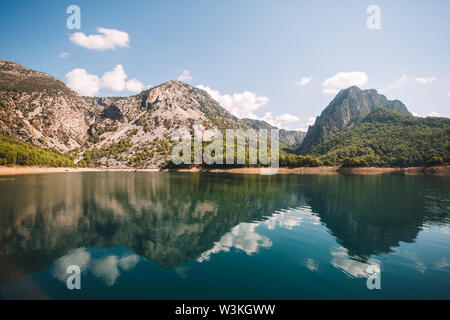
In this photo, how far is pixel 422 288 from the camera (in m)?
11.4

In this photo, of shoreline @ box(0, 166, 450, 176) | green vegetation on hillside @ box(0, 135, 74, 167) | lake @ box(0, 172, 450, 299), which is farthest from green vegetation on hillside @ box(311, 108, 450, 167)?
green vegetation on hillside @ box(0, 135, 74, 167)

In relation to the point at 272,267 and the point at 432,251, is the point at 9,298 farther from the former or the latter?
the point at 432,251

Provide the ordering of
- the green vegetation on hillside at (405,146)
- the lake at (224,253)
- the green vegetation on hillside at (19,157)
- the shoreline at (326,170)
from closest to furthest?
the lake at (224,253)
the green vegetation on hillside at (19,157)
the shoreline at (326,170)
the green vegetation on hillside at (405,146)

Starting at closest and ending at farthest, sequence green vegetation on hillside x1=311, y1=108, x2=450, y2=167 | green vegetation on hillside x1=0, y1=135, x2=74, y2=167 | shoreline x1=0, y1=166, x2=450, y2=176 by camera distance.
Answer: green vegetation on hillside x1=0, y1=135, x2=74, y2=167
shoreline x1=0, y1=166, x2=450, y2=176
green vegetation on hillside x1=311, y1=108, x2=450, y2=167

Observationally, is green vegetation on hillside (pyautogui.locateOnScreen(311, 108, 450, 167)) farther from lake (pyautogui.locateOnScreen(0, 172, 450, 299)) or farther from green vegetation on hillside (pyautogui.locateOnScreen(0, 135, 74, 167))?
green vegetation on hillside (pyautogui.locateOnScreen(0, 135, 74, 167))

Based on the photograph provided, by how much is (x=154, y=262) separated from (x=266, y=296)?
27.3 feet

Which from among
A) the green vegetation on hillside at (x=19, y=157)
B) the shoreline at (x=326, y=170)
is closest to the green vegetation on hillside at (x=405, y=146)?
the shoreline at (x=326, y=170)

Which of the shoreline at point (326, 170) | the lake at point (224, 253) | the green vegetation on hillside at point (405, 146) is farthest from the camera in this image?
the green vegetation on hillside at point (405, 146)

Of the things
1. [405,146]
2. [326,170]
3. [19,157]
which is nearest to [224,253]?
[19,157]

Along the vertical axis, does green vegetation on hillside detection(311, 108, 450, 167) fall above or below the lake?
above

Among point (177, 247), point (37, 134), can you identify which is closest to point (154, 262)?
point (177, 247)

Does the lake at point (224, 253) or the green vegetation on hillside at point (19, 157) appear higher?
the green vegetation on hillside at point (19, 157)

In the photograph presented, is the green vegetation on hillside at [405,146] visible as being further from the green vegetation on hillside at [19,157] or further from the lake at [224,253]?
the green vegetation on hillside at [19,157]

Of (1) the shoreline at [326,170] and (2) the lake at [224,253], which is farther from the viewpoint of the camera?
(1) the shoreline at [326,170]
